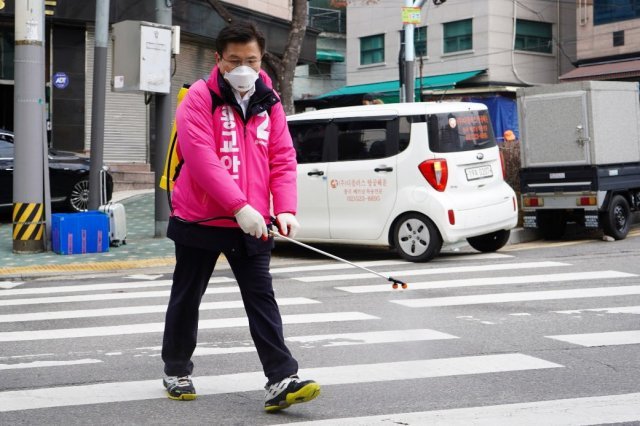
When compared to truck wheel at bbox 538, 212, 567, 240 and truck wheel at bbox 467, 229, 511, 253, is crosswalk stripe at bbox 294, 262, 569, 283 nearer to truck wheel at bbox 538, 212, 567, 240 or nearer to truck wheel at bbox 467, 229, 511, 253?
truck wheel at bbox 467, 229, 511, 253

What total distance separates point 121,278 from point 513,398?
707 centimetres

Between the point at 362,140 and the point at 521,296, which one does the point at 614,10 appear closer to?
the point at 362,140

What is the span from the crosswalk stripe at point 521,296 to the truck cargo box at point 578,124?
5.32 m

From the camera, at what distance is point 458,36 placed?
42.3m

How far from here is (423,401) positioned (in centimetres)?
514

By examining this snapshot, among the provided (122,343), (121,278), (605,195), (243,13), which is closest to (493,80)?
(243,13)

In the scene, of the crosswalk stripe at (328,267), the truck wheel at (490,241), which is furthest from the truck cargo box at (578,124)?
the crosswalk stripe at (328,267)

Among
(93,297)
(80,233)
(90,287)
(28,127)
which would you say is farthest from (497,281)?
(28,127)

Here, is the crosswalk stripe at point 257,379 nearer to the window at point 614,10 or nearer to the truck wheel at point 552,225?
the truck wheel at point 552,225

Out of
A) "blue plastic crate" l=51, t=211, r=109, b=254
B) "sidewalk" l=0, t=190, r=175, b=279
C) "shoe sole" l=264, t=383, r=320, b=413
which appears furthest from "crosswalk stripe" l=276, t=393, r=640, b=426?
"blue plastic crate" l=51, t=211, r=109, b=254

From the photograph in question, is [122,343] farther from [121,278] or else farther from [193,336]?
[121,278]

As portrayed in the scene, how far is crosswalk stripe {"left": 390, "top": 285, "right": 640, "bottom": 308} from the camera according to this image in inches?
346

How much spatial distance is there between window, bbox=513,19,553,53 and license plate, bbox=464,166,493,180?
99.0 feet

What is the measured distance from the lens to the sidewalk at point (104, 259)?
12.1 meters
